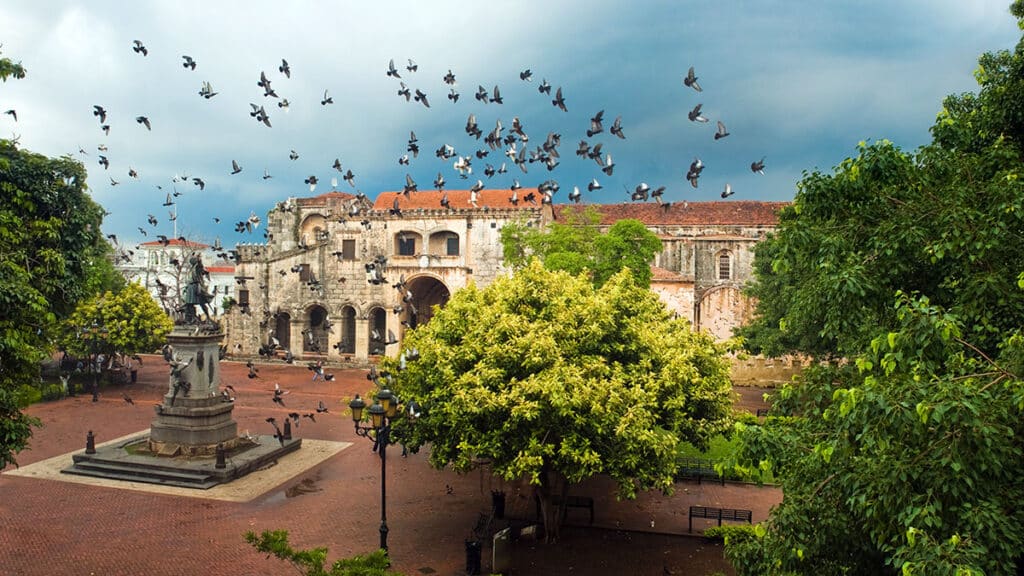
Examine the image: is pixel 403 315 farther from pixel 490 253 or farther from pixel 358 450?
pixel 358 450

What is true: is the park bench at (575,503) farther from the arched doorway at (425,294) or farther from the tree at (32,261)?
the arched doorway at (425,294)

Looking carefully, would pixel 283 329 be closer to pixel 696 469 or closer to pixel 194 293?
pixel 194 293

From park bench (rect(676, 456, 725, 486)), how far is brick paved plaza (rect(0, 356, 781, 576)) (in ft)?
1.12

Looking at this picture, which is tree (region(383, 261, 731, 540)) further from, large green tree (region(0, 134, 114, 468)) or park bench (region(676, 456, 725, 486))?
large green tree (region(0, 134, 114, 468))

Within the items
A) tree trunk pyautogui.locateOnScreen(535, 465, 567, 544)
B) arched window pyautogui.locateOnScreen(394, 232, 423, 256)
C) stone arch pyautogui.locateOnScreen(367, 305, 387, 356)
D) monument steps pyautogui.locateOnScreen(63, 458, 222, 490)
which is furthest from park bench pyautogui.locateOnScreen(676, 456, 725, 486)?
arched window pyautogui.locateOnScreen(394, 232, 423, 256)

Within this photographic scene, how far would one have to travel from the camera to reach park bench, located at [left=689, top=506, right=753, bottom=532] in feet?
48.6

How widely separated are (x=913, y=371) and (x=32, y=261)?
12.3 meters

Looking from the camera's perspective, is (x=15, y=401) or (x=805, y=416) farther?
(x=15, y=401)

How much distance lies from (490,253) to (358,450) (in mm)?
21931

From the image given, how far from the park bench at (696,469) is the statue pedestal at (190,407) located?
47.2 ft

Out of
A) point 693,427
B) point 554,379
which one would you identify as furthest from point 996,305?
point 693,427

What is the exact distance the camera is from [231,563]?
1282cm

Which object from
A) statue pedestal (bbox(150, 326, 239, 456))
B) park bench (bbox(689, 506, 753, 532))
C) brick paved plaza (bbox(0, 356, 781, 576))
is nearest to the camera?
brick paved plaza (bbox(0, 356, 781, 576))

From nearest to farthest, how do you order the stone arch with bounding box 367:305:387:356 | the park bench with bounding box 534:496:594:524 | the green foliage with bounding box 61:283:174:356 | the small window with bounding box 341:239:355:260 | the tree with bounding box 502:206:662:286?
the park bench with bounding box 534:496:594:524, the tree with bounding box 502:206:662:286, the green foliage with bounding box 61:283:174:356, the stone arch with bounding box 367:305:387:356, the small window with bounding box 341:239:355:260
